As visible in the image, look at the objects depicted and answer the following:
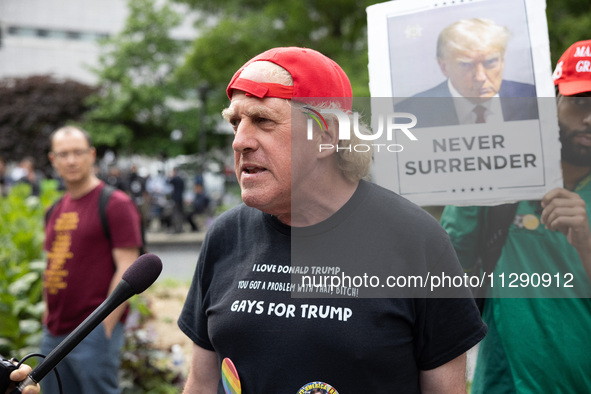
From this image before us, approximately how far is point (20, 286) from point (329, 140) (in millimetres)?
3960

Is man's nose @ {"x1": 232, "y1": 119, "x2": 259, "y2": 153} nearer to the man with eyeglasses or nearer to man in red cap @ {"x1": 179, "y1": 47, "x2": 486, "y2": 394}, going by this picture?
man in red cap @ {"x1": 179, "y1": 47, "x2": 486, "y2": 394}

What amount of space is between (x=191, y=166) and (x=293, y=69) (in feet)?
75.4

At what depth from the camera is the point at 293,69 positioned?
159cm

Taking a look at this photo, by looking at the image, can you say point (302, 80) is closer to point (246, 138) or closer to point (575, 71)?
point (246, 138)

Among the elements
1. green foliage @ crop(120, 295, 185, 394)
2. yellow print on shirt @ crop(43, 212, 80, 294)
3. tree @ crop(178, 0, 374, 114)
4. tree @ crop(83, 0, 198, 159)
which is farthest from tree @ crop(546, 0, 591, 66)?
tree @ crop(83, 0, 198, 159)

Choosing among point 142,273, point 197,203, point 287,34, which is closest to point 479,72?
point 142,273

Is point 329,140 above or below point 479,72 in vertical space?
below

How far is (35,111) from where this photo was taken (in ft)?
98.3

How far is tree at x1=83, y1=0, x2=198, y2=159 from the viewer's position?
29766 millimetres

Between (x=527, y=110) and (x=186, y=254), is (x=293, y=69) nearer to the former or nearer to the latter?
(x=527, y=110)

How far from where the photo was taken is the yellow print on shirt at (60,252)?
3.61 metres

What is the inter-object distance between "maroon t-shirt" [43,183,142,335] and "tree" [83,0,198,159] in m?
27.0

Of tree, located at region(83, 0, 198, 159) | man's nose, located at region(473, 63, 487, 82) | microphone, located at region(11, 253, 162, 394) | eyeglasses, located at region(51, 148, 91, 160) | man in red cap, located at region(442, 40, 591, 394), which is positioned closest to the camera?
microphone, located at region(11, 253, 162, 394)

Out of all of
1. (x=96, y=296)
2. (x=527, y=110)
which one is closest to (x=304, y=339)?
(x=527, y=110)
